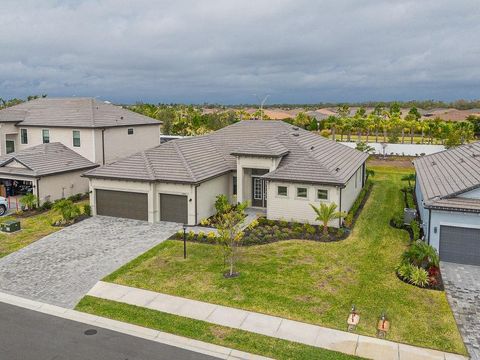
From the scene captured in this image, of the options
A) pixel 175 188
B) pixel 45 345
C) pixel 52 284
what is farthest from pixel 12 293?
pixel 175 188

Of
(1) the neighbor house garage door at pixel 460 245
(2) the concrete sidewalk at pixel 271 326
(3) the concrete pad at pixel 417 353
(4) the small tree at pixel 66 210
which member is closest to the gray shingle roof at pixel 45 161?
(4) the small tree at pixel 66 210

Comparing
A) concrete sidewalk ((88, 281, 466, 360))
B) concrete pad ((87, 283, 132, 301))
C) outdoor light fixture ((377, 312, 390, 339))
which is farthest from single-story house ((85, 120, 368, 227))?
outdoor light fixture ((377, 312, 390, 339))

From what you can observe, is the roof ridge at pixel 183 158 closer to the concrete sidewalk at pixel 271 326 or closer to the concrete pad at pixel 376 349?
Answer: the concrete sidewalk at pixel 271 326

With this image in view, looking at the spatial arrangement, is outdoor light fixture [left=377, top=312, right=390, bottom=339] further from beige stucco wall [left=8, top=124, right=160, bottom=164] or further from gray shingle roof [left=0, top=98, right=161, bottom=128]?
gray shingle roof [left=0, top=98, right=161, bottom=128]

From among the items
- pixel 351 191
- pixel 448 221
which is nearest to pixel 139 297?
pixel 448 221

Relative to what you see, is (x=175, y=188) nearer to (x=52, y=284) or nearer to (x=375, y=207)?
(x=52, y=284)

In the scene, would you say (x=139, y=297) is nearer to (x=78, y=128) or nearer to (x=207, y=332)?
(x=207, y=332)
